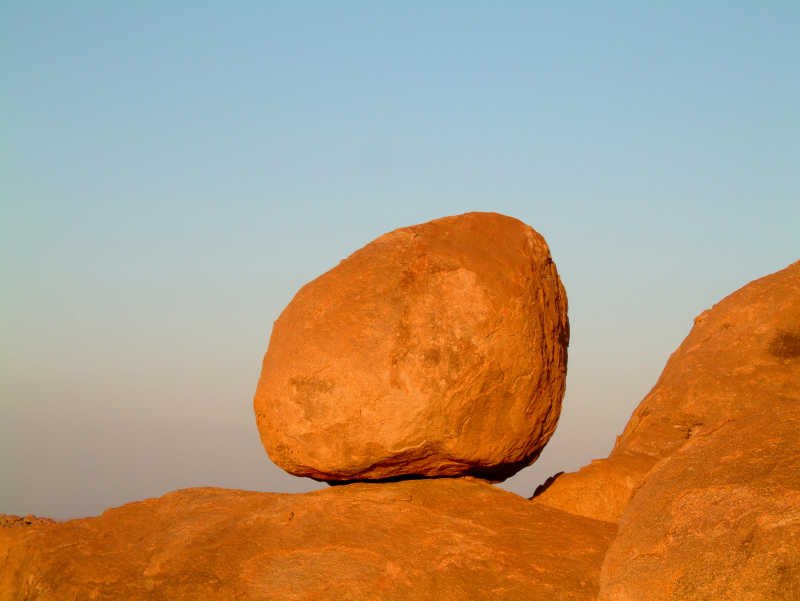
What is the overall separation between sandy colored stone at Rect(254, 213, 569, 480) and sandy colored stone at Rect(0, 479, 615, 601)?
415 mm

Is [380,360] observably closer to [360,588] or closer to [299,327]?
[299,327]

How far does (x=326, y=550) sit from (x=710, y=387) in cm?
441

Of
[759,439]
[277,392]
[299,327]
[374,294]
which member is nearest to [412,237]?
[374,294]

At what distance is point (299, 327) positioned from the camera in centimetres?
763

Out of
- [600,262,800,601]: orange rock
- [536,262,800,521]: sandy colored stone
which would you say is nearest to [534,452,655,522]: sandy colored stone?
[536,262,800,521]: sandy colored stone

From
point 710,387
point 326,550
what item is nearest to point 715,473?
point 710,387

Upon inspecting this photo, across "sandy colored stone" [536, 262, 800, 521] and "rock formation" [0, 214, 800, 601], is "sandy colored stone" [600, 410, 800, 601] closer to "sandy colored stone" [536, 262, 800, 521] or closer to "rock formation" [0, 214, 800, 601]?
"rock formation" [0, 214, 800, 601]

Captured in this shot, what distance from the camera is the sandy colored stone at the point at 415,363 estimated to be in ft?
23.5

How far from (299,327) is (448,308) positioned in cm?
137

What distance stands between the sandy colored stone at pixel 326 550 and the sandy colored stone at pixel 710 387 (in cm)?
59

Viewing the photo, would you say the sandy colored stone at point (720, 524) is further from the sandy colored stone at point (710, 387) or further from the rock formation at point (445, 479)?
the sandy colored stone at point (710, 387)

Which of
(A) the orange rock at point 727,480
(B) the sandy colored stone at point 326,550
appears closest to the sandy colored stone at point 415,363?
(B) the sandy colored stone at point 326,550

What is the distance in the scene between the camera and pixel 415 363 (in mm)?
7133

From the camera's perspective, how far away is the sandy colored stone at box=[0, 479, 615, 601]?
6316mm
